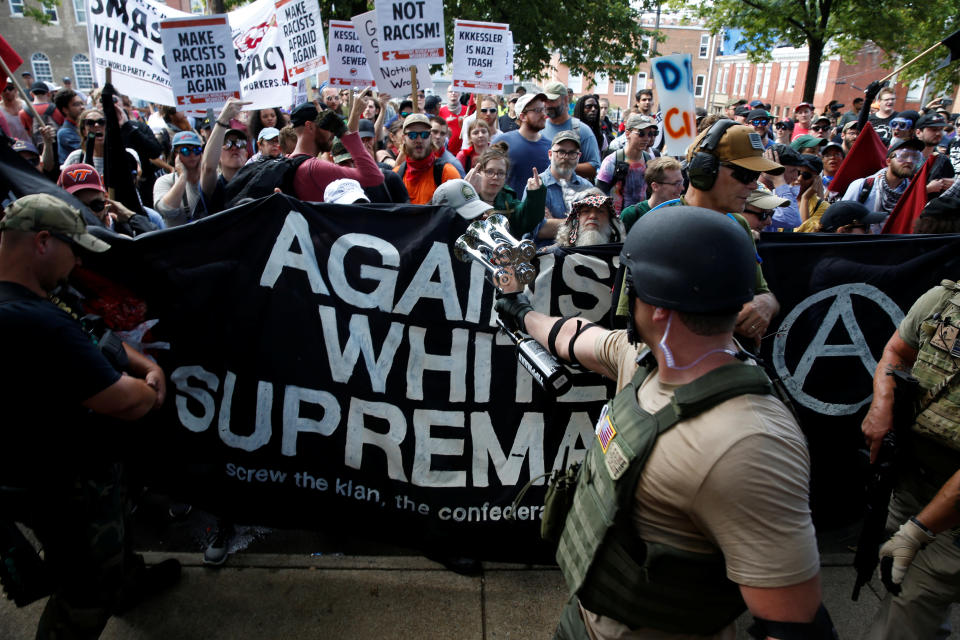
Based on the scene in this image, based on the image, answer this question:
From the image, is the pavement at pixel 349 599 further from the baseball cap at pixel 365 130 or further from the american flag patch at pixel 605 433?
the baseball cap at pixel 365 130

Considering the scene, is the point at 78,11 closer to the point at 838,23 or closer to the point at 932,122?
the point at 838,23

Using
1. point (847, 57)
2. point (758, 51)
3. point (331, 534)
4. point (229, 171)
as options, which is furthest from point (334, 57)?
point (847, 57)

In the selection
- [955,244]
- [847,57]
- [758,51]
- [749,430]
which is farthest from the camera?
[847,57]

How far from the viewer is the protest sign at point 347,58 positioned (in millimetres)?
7152

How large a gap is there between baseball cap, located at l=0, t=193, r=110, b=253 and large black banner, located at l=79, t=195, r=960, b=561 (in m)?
0.79

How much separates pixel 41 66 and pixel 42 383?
47.9 metres

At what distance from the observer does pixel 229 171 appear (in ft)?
17.8

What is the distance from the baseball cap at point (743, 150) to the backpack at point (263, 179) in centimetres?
320

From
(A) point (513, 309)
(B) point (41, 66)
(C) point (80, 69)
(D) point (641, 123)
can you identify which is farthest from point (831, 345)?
(B) point (41, 66)

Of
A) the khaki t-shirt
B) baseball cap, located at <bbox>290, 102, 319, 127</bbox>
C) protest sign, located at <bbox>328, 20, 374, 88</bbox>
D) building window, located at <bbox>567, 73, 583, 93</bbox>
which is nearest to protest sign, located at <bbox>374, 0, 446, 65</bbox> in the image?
protest sign, located at <bbox>328, 20, 374, 88</bbox>

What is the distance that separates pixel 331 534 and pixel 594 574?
82.7 inches

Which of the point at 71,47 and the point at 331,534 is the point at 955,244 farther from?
the point at 71,47

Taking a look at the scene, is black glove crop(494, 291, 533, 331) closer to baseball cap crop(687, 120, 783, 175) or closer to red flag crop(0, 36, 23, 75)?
baseball cap crop(687, 120, 783, 175)

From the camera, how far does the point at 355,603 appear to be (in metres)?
3.00
